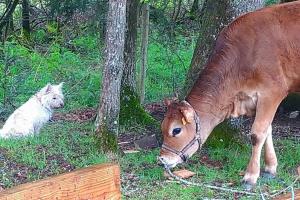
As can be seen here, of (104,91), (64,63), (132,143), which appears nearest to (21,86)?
(64,63)

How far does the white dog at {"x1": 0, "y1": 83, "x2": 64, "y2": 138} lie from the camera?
331 inches

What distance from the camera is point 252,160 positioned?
6285 millimetres

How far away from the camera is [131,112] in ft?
28.3

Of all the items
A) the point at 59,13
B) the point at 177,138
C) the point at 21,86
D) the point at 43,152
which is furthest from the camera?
the point at 59,13

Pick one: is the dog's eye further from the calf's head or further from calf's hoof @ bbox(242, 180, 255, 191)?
calf's hoof @ bbox(242, 180, 255, 191)

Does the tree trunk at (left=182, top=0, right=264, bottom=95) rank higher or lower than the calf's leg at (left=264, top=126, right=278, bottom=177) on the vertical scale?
higher

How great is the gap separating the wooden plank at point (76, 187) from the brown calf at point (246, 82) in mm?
3673

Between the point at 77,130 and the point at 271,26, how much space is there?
11.3ft

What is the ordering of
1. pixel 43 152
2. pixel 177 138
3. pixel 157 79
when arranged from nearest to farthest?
1. pixel 177 138
2. pixel 43 152
3. pixel 157 79

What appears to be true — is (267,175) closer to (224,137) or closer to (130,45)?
(224,137)

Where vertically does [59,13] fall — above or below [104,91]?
above

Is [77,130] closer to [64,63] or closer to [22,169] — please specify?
[22,169]

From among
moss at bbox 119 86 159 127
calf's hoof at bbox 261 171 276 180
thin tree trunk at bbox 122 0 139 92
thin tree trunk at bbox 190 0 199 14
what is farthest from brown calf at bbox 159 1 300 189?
thin tree trunk at bbox 190 0 199 14

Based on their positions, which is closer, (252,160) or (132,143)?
(252,160)
